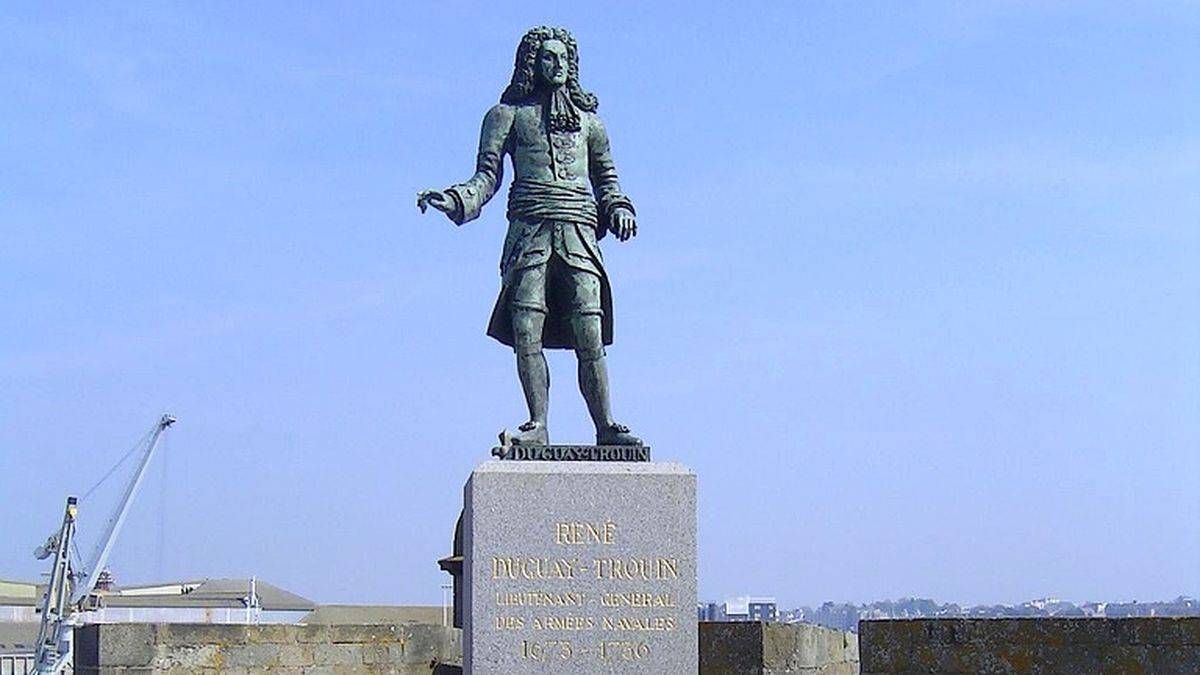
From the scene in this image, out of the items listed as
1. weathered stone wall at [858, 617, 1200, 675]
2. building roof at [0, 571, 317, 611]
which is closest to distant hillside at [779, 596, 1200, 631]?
weathered stone wall at [858, 617, 1200, 675]

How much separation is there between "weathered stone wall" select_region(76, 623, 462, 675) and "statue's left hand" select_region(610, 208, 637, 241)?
16.5 feet

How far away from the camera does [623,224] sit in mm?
10758

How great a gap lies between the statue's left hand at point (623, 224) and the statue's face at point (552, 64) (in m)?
0.86

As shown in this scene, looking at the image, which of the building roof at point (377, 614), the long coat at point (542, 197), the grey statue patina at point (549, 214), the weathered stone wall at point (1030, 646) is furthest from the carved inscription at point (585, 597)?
the building roof at point (377, 614)

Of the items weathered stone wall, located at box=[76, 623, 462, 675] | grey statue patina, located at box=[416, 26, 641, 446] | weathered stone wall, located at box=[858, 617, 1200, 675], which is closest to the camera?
weathered stone wall, located at box=[858, 617, 1200, 675]

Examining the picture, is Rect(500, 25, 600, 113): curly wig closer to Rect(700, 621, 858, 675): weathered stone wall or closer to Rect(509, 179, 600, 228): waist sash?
Rect(509, 179, 600, 228): waist sash

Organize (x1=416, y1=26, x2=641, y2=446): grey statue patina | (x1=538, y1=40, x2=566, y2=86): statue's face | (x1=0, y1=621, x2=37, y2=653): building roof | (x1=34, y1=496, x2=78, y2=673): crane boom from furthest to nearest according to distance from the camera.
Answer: (x1=0, y1=621, x2=37, y2=653): building roof
(x1=34, y1=496, x2=78, y2=673): crane boom
(x1=538, y1=40, x2=566, y2=86): statue's face
(x1=416, y1=26, x2=641, y2=446): grey statue patina

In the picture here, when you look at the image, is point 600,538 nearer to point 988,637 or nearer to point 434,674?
point 988,637

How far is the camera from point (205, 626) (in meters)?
13.9

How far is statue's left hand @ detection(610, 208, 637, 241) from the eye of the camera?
10.8 meters

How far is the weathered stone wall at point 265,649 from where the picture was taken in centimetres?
1361

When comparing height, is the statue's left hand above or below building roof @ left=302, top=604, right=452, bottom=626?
above

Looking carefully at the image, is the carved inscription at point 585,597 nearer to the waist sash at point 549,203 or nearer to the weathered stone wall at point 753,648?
the waist sash at point 549,203

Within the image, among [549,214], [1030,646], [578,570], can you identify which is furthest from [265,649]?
[1030,646]
